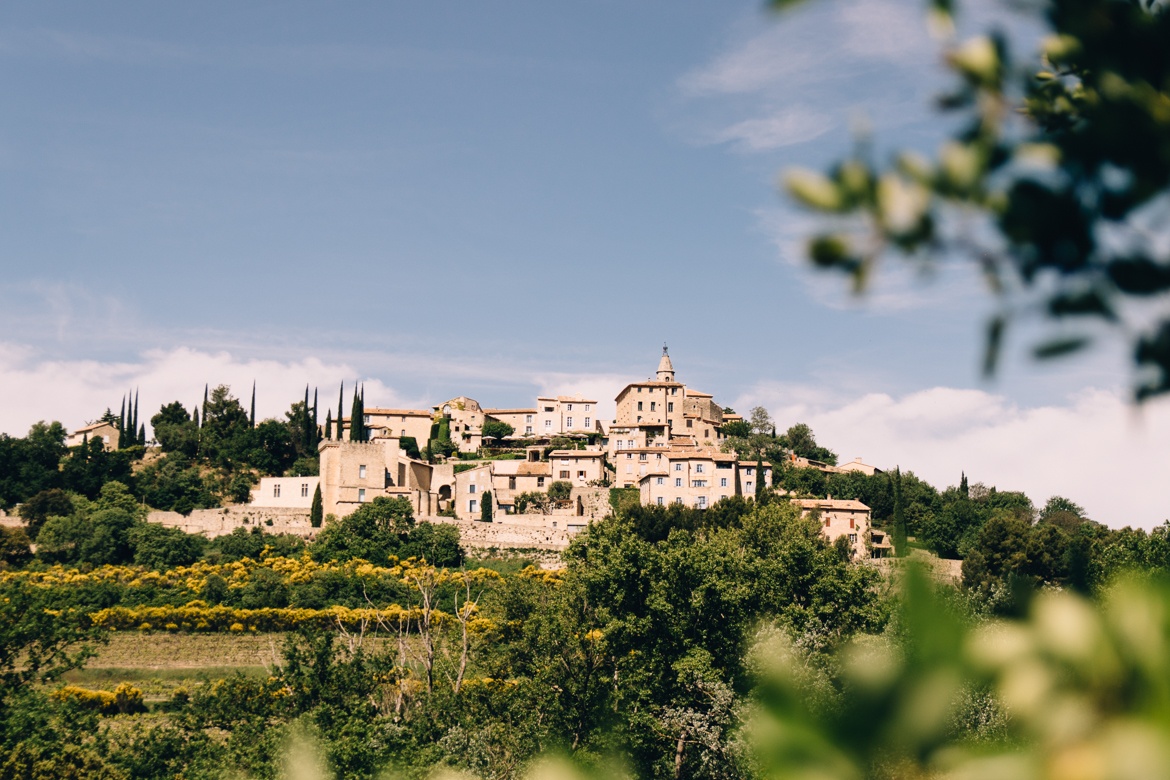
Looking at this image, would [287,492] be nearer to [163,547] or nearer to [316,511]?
[316,511]

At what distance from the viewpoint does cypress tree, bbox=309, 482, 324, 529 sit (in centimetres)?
6172

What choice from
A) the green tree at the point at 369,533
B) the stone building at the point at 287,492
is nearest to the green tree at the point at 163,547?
the green tree at the point at 369,533

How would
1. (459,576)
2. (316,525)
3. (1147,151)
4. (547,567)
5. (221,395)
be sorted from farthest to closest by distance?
(221,395)
(316,525)
(547,567)
(459,576)
(1147,151)

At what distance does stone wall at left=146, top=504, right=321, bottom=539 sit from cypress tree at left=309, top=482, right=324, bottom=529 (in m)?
0.37

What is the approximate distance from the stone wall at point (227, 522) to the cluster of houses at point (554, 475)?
3.14m

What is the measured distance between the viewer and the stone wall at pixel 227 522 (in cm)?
6044

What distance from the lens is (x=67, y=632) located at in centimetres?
2495

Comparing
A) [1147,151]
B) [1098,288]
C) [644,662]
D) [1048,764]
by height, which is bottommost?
[644,662]

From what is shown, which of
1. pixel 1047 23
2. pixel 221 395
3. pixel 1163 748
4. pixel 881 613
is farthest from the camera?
pixel 221 395

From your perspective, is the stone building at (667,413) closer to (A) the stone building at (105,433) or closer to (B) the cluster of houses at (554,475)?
(B) the cluster of houses at (554,475)

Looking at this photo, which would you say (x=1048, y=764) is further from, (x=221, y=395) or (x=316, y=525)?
(x=221, y=395)

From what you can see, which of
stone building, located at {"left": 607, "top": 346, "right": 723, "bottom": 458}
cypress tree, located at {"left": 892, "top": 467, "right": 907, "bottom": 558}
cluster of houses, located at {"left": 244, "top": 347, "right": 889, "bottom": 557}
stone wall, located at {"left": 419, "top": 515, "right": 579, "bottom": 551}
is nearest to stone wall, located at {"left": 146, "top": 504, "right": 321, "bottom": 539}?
cluster of houses, located at {"left": 244, "top": 347, "right": 889, "bottom": 557}

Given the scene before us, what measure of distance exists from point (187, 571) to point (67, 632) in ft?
89.3

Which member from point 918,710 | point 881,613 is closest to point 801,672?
point 918,710
